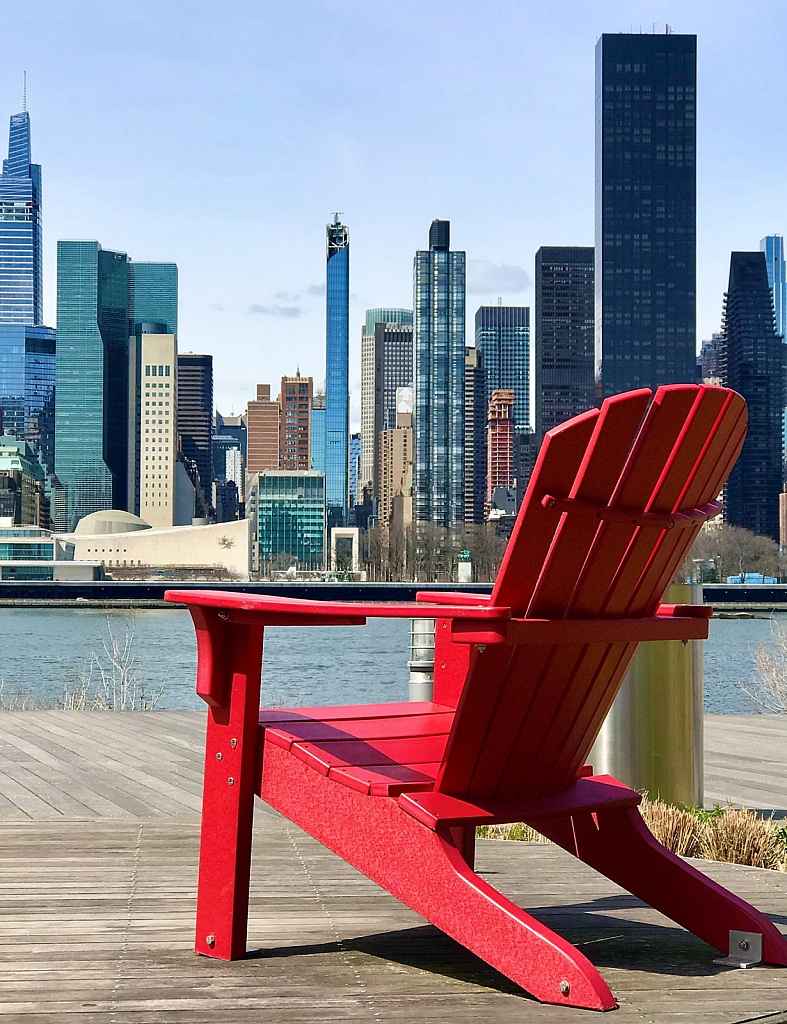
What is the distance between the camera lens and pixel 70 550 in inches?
3625

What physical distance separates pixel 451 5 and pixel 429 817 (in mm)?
12045

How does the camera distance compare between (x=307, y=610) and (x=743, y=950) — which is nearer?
(x=307, y=610)

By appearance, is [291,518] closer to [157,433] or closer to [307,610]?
[157,433]


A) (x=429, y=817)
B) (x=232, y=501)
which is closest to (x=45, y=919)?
(x=429, y=817)

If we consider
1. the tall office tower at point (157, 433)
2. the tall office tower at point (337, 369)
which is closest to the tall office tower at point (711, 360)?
the tall office tower at point (337, 369)

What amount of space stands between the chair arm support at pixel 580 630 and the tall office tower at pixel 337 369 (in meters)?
162

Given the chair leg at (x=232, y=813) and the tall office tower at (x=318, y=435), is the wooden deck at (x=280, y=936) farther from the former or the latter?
the tall office tower at (x=318, y=435)

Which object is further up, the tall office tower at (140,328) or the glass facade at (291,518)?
the tall office tower at (140,328)

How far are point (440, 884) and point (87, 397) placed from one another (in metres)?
151

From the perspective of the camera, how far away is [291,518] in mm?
96438

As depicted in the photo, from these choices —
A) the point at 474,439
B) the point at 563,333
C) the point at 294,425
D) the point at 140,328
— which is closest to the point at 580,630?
the point at 563,333

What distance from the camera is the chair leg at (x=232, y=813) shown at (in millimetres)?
2088

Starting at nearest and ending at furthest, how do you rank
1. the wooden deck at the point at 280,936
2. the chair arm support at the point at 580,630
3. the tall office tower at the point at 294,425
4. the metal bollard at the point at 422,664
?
the chair arm support at the point at 580,630 → the wooden deck at the point at 280,936 → the metal bollard at the point at 422,664 → the tall office tower at the point at 294,425

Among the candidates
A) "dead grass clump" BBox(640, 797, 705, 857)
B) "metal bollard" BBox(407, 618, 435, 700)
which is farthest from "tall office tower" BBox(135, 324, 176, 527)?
"dead grass clump" BBox(640, 797, 705, 857)
